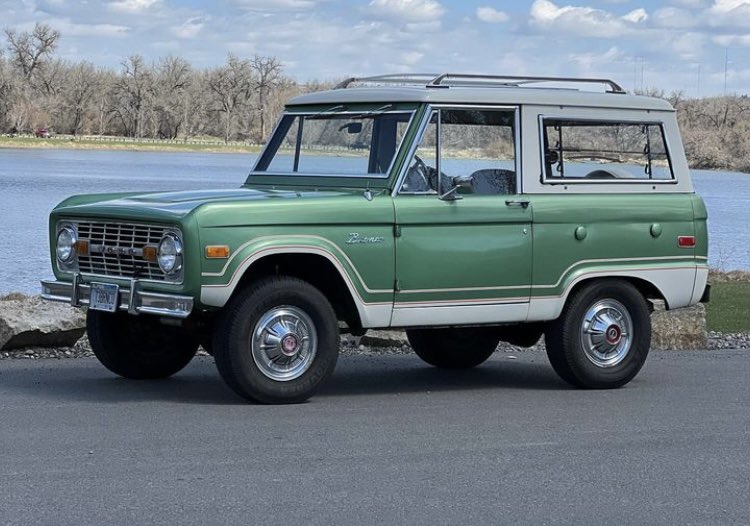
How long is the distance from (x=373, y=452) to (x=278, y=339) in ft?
5.45

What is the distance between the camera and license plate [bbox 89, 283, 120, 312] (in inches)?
378

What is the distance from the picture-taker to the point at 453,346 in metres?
12.0

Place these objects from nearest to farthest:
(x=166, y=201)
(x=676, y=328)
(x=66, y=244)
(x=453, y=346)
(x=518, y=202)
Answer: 1. (x=166, y=201)
2. (x=66, y=244)
3. (x=518, y=202)
4. (x=453, y=346)
5. (x=676, y=328)

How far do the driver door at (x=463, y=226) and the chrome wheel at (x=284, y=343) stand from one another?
2.23 ft

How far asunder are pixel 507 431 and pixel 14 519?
3.50 m

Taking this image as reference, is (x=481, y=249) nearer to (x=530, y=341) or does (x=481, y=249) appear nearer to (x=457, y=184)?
(x=457, y=184)

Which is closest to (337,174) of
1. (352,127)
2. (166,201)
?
(352,127)

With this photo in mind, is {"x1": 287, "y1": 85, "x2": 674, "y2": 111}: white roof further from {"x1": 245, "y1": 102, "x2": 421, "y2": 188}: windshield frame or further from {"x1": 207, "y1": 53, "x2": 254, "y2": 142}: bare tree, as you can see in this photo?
{"x1": 207, "y1": 53, "x2": 254, "y2": 142}: bare tree

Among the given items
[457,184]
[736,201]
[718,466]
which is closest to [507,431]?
[718,466]

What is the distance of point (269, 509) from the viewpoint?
22.4 ft

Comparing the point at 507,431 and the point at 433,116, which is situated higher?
the point at 433,116

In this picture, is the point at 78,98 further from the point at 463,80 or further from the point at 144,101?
the point at 463,80

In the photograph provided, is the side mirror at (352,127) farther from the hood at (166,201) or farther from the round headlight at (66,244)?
the round headlight at (66,244)

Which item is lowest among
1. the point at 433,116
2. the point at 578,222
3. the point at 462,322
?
the point at 462,322
